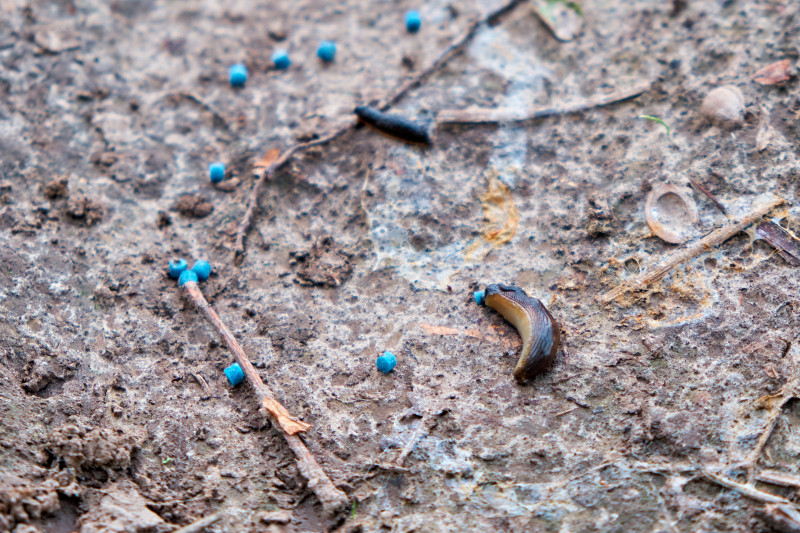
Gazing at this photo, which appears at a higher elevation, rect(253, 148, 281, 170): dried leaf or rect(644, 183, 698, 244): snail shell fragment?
rect(253, 148, 281, 170): dried leaf

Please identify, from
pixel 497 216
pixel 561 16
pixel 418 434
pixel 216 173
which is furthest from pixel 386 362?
pixel 561 16

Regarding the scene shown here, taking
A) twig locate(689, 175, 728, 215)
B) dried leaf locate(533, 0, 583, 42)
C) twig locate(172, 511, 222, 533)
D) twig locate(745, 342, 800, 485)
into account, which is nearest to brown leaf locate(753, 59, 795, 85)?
twig locate(689, 175, 728, 215)

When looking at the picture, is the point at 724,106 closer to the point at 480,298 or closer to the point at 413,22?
the point at 480,298

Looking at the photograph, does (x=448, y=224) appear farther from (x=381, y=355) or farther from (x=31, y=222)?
(x=31, y=222)

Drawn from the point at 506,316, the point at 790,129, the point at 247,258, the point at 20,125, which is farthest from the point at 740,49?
the point at 20,125

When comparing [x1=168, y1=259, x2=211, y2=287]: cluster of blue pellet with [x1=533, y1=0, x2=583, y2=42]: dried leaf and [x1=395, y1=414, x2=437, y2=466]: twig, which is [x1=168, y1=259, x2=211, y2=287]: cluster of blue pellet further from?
[x1=533, y1=0, x2=583, y2=42]: dried leaf
